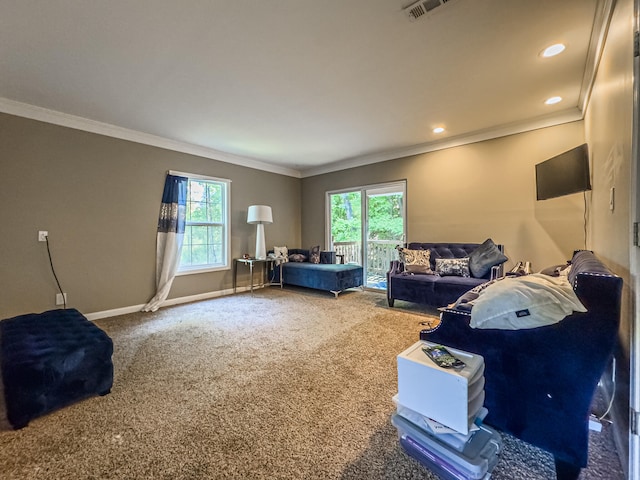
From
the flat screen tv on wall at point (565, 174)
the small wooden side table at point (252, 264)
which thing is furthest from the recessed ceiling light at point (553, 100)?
the small wooden side table at point (252, 264)

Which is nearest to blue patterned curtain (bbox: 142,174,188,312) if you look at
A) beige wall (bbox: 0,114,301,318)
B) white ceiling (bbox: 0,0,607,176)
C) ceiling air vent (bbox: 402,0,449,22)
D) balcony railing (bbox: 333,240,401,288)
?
beige wall (bbox: 0,114,301,318)

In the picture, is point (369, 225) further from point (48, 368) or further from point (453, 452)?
point (48, 368)

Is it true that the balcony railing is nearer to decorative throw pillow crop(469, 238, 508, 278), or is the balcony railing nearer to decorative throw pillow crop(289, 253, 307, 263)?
decorative throw pillow crop(289, 253, 307, 263)

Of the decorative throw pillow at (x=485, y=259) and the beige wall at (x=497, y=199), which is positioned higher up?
the beige wall at (x=497, y=199)

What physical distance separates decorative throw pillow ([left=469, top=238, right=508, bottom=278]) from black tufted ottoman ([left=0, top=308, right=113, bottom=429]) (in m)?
3.93

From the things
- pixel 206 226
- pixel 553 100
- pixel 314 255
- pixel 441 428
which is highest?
pixel 553 100

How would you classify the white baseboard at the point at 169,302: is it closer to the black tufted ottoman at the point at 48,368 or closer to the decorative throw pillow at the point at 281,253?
the decorative throw pillow at the point at 281,253

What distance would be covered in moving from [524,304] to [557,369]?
1.02 ft

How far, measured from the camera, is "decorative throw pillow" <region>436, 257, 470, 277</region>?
3.73 metres

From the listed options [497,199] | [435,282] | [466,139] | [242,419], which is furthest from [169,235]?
[497,199]

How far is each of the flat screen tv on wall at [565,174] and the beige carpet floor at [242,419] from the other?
223 cm

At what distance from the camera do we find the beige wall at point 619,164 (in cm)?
136

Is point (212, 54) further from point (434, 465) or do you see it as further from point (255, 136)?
point (434, 465)

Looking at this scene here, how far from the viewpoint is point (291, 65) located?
2.42 m
